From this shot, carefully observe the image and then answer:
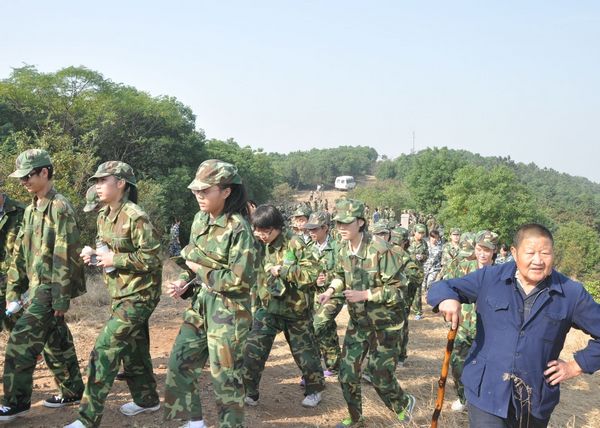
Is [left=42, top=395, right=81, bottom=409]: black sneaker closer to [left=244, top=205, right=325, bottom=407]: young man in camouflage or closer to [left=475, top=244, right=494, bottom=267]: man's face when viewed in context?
[left=244, top=205, right=325, bottom=407]: young man in camouflage

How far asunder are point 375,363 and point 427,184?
45178mm

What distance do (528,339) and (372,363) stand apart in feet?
6.30

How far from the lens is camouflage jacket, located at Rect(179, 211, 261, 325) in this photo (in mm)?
3510

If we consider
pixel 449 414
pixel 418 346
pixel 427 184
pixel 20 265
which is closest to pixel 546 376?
pixel 449 414

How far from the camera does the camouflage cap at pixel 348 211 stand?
14.7 feet

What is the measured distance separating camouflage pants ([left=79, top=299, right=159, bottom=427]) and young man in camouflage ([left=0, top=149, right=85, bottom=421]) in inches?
21.4

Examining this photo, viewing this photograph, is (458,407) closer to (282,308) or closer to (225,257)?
(282,308)

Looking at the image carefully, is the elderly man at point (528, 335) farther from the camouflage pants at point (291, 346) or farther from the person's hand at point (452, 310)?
the camouflage pants at point (291, 346)

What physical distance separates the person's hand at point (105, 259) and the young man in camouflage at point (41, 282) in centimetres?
44

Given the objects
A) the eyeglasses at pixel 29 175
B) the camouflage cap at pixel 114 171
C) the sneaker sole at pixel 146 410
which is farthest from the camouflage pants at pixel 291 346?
the eyeglasses at pixel 29 175

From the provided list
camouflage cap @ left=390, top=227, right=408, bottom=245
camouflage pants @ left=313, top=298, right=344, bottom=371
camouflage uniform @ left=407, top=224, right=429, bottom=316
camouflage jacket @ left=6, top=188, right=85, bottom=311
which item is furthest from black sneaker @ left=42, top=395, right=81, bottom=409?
camouflage uniform @ left=407, top=224, right=429, bottom=316

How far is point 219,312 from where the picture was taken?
141 inches

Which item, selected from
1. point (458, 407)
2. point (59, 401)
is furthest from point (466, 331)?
point (59, 401)

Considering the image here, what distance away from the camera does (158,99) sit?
32.0 meters
